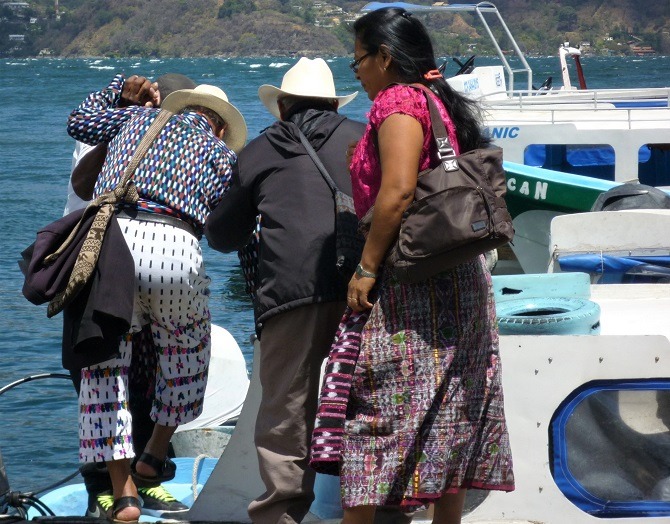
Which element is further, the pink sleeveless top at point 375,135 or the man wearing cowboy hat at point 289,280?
the man wearing cowboy hat at point 289,280

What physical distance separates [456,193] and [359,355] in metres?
0.51

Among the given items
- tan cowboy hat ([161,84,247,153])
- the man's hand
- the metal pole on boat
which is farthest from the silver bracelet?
the metal pole on boat

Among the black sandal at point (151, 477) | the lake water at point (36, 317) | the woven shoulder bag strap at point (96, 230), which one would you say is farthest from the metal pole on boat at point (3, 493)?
the lake water at point (36, 317)

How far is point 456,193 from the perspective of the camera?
9.48ft

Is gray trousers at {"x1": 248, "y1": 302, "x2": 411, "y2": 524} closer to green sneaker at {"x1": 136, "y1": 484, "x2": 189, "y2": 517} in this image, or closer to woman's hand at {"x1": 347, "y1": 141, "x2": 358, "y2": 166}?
woman's hand at {"x1": 347, "y1": 141, "x2": 358, "y2": 166}

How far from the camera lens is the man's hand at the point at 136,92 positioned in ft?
13.5

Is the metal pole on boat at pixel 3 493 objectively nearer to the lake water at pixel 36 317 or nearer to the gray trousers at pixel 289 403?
the gray trousers at pixel 289 403

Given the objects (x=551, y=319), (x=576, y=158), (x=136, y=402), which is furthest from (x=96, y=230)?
(x=576, y=158)

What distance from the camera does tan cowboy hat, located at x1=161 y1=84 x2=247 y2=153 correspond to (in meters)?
4.05

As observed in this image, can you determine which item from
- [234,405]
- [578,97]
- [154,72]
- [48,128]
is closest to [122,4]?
[154,72]

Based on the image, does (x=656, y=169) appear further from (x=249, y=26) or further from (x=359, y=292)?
(x=249, y=26)

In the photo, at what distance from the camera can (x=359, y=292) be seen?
302 centimetres

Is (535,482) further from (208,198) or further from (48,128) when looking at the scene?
(48,128)

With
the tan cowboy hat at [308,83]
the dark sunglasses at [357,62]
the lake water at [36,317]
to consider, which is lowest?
the lake water at [36,317]
